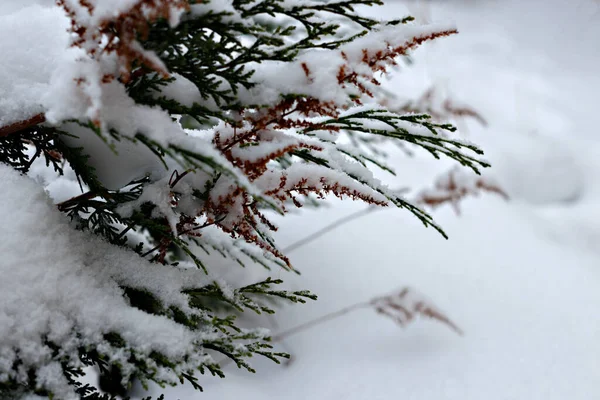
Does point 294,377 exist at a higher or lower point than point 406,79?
lower

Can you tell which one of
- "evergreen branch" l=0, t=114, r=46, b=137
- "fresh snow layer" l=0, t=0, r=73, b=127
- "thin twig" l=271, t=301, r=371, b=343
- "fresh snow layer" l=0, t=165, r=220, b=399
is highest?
"thin twig" l=271, t=301, r=371, b=343

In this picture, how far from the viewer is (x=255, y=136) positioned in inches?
32.8

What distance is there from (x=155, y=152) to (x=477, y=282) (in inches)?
79.6

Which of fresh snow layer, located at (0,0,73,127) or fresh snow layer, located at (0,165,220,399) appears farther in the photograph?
fresh snow layer, located at (0,0,73,127)

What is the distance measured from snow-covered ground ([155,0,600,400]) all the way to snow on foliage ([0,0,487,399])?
82 cm

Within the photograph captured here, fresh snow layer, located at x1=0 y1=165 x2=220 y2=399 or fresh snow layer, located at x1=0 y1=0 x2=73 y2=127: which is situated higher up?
fresh snow layer, located at x1=0 y1=0 x2=73 y2=127

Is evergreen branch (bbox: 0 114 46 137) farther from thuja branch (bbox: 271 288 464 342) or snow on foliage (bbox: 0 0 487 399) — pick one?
thuja branch (bbox: 271 288 464 342)

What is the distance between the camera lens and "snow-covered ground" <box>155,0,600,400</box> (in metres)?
1.72

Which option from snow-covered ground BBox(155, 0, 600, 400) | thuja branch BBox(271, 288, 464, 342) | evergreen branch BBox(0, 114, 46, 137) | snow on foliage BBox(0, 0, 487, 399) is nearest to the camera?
snow on foliage BBox(0, 0, 487, 399)

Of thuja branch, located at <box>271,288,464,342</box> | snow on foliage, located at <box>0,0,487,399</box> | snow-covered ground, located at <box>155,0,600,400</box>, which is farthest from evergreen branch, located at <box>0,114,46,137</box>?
thuja branch, located at <box>271,288,464,342</box>

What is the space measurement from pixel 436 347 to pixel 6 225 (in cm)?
165

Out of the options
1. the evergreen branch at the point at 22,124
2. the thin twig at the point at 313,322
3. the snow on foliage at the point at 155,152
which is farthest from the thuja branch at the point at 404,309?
the evergreen branch at the point at 22,124

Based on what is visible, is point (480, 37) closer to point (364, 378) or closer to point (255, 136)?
point (364, 378)

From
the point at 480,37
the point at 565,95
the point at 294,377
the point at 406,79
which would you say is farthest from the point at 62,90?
the point at 480,37
